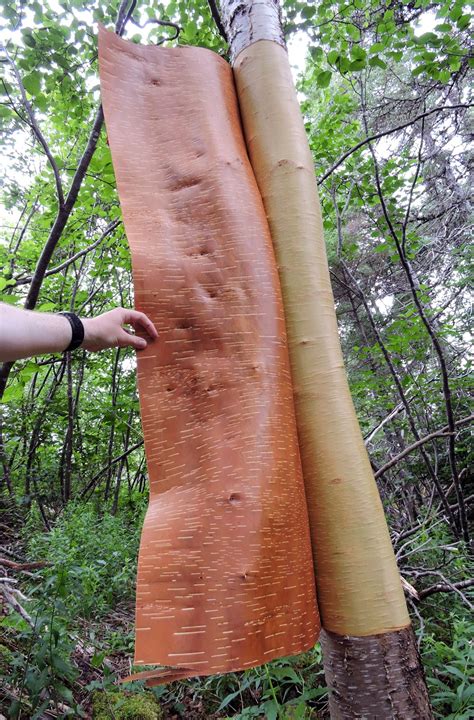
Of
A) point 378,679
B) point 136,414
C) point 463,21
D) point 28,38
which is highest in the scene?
point 28,38

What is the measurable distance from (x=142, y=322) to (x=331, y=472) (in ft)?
1.89

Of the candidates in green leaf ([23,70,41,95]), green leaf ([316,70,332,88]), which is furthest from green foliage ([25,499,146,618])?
green leaf ([316,70,332,88])

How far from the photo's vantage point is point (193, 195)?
3.94 ft

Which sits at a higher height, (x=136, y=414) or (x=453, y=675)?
(x=136, y=414)

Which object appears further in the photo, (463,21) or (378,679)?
(463,21)

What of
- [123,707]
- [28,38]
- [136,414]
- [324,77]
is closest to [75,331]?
[123,707]

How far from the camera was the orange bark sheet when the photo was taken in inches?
29.4

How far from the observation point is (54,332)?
1.02m

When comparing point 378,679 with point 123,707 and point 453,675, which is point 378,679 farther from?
point 123,707

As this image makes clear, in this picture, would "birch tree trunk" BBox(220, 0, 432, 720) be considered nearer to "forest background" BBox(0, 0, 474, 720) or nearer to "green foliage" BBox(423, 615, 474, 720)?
"forest background" BBox(0, 0, 474, 720)

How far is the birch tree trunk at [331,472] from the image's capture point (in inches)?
34.6

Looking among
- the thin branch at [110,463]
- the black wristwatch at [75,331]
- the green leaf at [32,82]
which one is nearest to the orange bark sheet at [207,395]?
the black wristwatch at [75,331]

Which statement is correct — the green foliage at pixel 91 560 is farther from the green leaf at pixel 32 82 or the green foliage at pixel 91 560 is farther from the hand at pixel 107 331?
the green leaf at pixel 32 82

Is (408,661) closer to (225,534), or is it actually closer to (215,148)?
(225,534)
